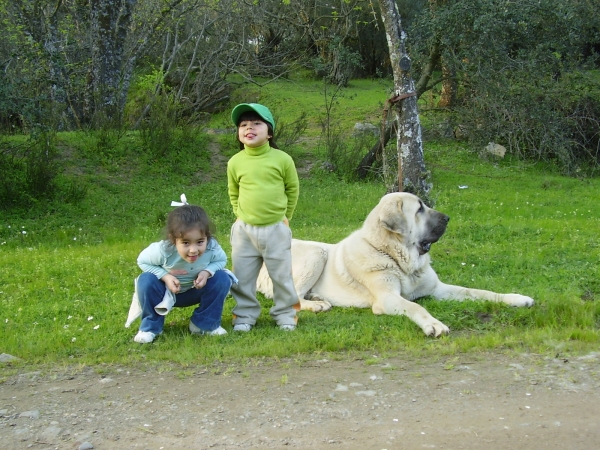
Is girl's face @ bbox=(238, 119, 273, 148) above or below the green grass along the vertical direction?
above

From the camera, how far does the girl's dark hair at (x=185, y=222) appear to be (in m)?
4.88

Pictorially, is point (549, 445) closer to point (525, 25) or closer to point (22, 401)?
point (22, 401)

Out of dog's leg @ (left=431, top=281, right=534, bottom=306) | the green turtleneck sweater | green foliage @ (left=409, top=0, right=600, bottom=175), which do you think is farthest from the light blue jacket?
green foliage @ (left=409, top=0, right=600, bottom=175)

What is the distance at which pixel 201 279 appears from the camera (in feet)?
16.5

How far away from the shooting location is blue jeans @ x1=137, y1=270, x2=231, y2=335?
5.06 meters

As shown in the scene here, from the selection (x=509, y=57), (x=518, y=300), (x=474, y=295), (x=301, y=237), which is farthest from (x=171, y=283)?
(x=509, y=57)

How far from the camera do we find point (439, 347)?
16.1 ft

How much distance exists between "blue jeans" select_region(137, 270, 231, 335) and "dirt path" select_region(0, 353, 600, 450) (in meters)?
0.61

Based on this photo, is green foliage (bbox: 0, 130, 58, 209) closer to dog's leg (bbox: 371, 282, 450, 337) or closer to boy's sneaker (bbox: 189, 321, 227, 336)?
boy's sneaker (bbox: 189, 321, 227, 336)

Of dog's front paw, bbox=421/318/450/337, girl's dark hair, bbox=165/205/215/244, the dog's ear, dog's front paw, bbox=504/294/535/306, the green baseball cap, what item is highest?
the green baseball cap

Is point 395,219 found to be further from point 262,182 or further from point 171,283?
point 171,283

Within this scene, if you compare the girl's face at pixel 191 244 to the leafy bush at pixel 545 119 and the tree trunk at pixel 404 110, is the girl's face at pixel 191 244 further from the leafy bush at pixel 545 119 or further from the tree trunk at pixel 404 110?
the leafy bush at pixel 545 119

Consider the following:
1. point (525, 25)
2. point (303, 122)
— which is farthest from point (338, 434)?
point (303, 122)

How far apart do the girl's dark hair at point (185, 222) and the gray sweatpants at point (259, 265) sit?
0.41m
